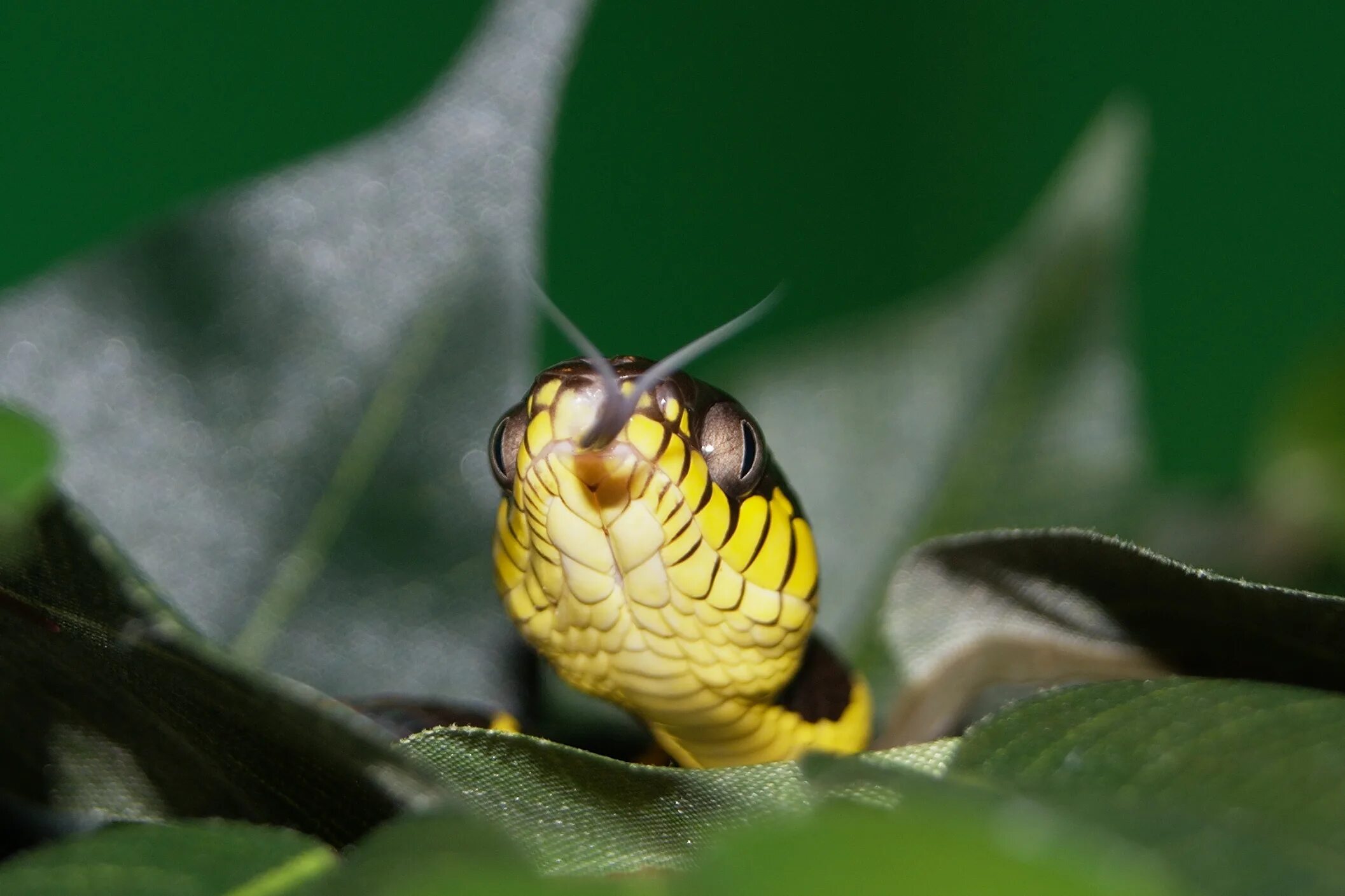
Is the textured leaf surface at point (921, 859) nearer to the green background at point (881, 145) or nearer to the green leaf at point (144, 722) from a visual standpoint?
the green leaf at point (144, 722)

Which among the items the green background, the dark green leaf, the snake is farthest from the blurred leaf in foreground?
the green background

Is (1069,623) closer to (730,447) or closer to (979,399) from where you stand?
(730,447)

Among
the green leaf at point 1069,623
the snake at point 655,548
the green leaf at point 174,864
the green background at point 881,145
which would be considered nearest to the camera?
the green leaf at point 174,864

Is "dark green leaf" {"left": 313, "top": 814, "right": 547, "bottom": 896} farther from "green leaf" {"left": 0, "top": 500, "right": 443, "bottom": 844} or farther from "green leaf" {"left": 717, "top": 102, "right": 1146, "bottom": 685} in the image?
"green leaf" {"left": 717, "top": 102, "right": 1146, "bottom": 685}

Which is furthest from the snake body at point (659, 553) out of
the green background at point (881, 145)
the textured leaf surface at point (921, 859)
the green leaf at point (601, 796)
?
the green background at point (881, 145)

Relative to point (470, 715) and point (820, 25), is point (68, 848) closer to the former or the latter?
point (470, 715)

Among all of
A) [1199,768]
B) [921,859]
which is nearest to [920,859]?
[921,859]
